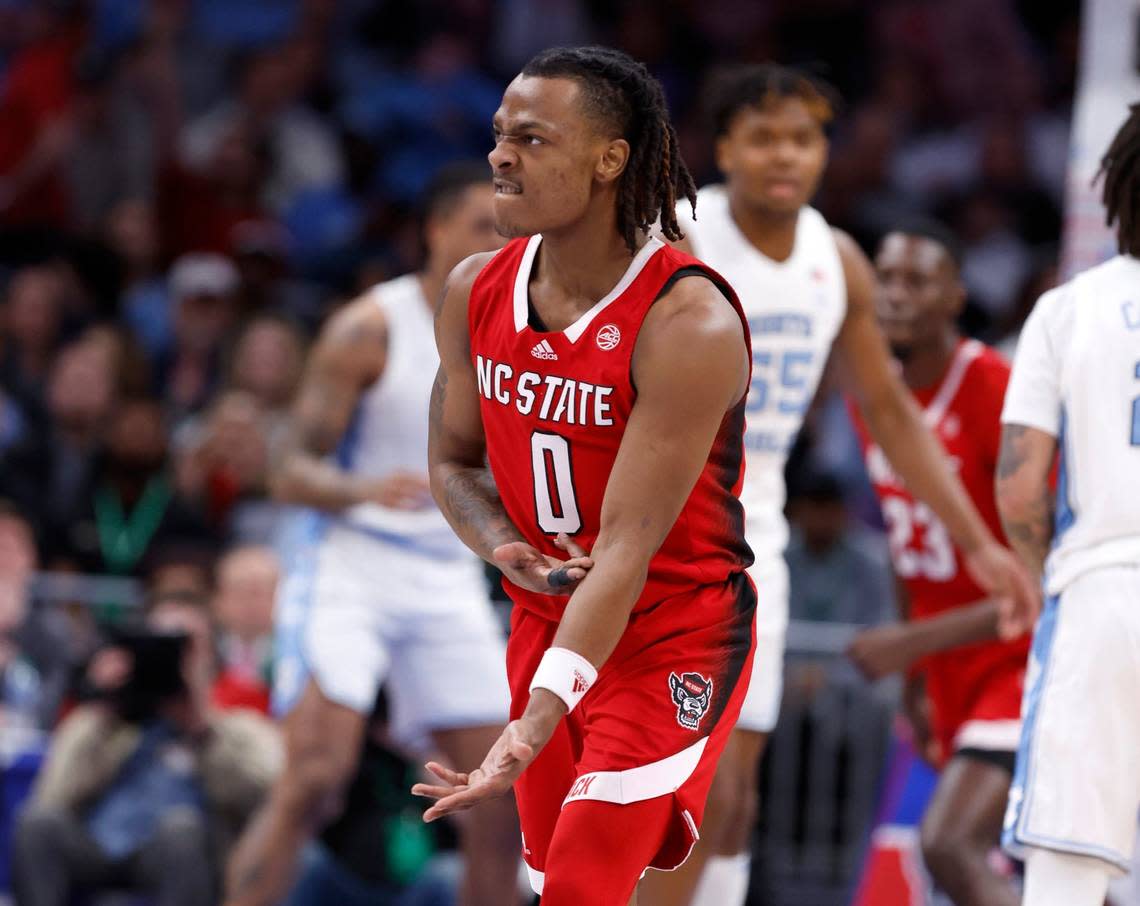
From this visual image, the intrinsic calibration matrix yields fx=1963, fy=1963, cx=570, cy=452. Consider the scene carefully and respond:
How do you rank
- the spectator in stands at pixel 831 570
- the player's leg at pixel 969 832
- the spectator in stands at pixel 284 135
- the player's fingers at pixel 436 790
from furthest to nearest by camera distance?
1. the spectator in stands at pixel 284 135
2. the spectator in stands at pixel 831 570
3. the player's leg at pixel 969 832
4. the player's fingers at pixel 436 790

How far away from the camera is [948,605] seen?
236 inches

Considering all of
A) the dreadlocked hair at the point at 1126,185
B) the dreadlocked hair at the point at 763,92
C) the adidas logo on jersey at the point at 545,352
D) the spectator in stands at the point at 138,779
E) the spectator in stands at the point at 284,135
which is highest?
the spectator in stands at the point at 284,135

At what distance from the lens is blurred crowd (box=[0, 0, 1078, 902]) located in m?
9.30

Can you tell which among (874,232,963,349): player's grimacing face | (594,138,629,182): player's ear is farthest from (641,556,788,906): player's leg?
(594,138,629,182): player's ear

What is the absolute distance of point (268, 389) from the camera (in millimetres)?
9664

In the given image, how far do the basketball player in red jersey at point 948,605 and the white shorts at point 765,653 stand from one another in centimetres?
45

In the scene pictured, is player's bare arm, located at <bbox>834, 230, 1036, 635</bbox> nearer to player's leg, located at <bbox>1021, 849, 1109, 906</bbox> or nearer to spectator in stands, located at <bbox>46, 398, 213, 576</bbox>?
player's leg, located at <bbox>1021, 849, 1109, 906</bbox>

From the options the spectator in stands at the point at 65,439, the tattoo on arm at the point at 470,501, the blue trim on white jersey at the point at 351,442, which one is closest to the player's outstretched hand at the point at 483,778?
the tattoo on arm at the point at 470,501

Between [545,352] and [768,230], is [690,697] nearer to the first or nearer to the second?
[545,352]

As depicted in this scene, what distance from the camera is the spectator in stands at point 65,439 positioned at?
9.27m

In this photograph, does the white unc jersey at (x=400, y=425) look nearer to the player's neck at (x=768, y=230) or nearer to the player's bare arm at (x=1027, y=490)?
the player's neck at (x=768, y=230)

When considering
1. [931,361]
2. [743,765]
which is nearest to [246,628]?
[743,765]

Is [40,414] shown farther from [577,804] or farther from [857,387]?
[577,804]

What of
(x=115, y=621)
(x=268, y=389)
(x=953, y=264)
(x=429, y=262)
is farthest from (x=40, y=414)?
(x=953, y=264)
